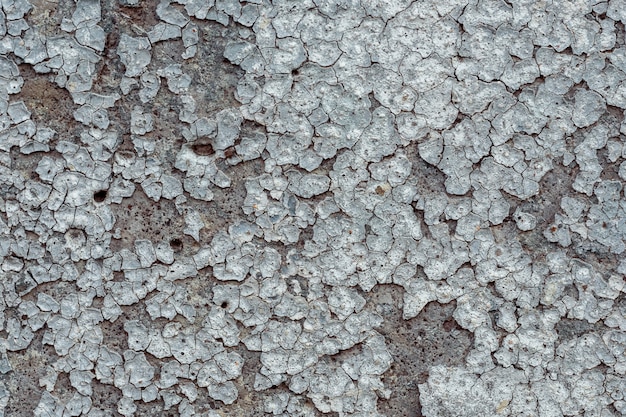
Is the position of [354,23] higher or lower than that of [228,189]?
higher

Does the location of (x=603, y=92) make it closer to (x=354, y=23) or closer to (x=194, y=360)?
(x=354, y=23)

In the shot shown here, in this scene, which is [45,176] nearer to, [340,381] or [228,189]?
[228,189]

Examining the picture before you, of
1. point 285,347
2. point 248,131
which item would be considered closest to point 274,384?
point 285,347

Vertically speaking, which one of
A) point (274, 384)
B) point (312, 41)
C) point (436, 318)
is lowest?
point (274, 384)

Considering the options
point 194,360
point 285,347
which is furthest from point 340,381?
point 194,360

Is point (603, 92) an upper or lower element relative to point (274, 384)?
upper

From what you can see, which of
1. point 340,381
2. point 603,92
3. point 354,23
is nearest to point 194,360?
point 340,381
